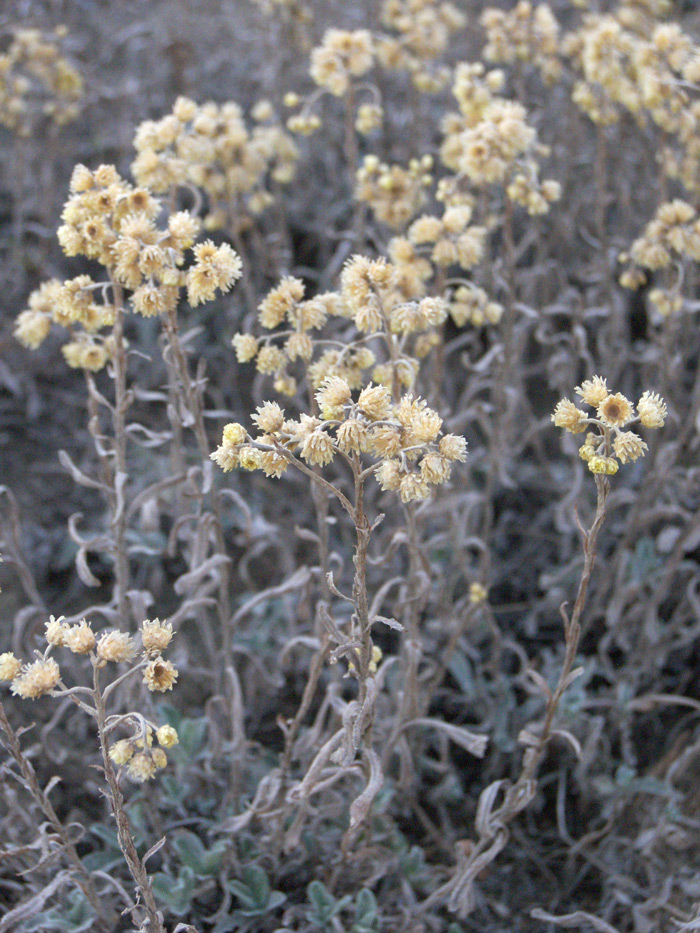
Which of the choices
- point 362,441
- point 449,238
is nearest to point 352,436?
point 362,441

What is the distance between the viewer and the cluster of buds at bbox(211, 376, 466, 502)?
1258 millimetres

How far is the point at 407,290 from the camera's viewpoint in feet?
5.74

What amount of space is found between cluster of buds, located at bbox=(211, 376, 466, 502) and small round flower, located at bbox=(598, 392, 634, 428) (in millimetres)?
225

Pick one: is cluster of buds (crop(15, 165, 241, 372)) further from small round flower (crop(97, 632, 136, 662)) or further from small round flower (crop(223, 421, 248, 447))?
small round flower (crop(97, 632, 136, 662))

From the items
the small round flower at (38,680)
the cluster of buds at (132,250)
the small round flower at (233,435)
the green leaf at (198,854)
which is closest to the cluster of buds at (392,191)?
the cluster of buds at (132,250)

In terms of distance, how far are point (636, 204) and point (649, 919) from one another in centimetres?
244

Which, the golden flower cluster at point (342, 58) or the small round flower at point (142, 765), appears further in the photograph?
the golden flower cluster at point (342, 58)

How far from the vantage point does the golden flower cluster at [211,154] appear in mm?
1859

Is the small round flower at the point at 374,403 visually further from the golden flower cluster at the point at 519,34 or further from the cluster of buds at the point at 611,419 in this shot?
the golden flower cluster at the point at 519,34

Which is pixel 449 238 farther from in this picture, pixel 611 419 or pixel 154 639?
pixel 154 639

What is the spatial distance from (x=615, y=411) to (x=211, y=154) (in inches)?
48.4

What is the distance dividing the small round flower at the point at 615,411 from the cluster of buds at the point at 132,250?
65cm

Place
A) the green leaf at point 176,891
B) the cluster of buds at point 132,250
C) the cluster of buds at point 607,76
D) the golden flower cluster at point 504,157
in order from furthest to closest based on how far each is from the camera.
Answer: the cluster of buds at point 607,76, the golden flower cluster at point 504,157, the green leaf at point 176,891, the cluster of buds at point 132,250

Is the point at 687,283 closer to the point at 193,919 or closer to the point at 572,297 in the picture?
the point at 572,297
